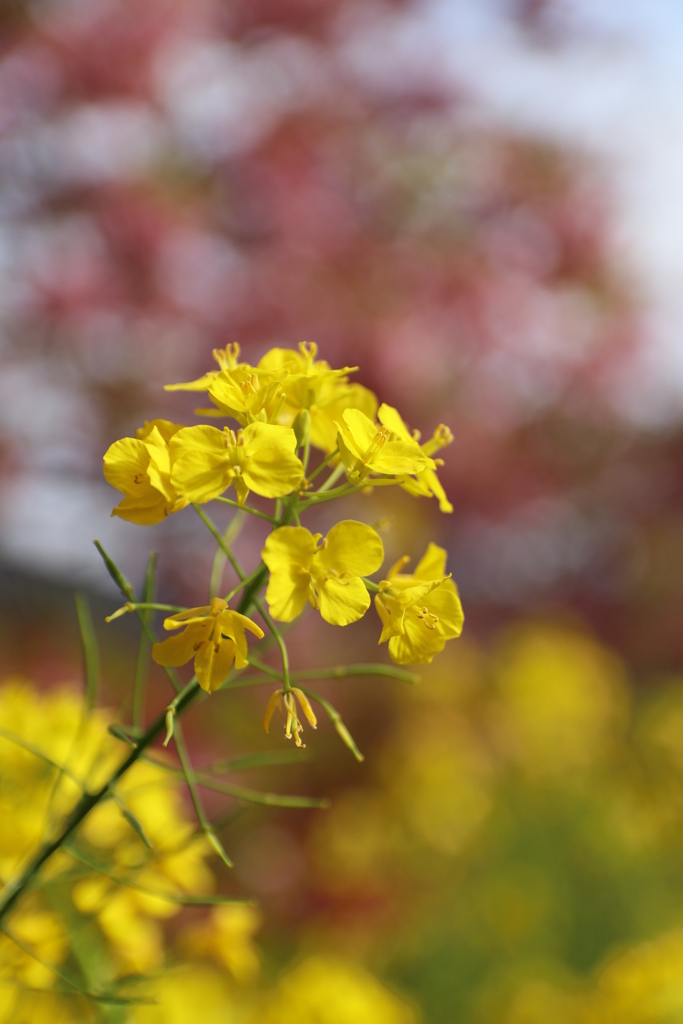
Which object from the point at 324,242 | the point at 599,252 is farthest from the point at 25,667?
the point at 599,252

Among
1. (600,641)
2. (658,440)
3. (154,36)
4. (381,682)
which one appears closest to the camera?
(154,36)

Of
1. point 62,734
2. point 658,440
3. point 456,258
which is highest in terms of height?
point 456,258

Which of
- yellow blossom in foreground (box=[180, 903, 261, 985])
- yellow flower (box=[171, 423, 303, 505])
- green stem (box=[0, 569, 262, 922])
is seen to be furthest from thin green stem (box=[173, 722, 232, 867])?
yellow blossom in foreground (box=[180, 903, 261, 985])

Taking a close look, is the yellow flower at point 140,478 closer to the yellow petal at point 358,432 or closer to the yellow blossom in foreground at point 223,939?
the yellow petal at point 358,432

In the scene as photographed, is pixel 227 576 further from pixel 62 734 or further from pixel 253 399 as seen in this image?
pixel 253 399

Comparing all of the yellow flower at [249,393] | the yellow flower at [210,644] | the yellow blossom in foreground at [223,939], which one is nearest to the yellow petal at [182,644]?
the yellow flower at [210,644]

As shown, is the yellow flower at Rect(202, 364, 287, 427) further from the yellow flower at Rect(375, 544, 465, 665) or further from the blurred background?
the blurred background
